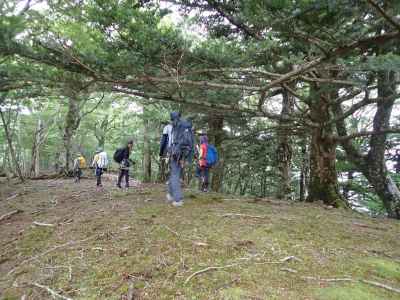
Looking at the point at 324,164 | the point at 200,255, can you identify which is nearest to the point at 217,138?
the point at 324,164

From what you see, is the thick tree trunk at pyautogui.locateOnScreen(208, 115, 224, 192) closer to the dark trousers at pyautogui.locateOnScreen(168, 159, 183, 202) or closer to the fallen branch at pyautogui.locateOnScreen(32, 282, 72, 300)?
the dark trousers at pyautogui.locateOnScreen(168, 159, 183, 202)

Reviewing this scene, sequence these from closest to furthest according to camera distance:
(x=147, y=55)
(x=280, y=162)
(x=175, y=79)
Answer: (x=147, y=55) < (x=175, y=79) < (x=280, y=162)

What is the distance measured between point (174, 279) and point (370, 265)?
2289 millimetres

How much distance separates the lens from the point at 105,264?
404 cm

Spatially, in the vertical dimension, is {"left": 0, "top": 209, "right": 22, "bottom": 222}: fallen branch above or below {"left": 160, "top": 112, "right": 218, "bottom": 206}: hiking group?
below

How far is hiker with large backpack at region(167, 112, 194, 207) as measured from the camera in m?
6.76

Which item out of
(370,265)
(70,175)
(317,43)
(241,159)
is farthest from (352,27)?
(70,175)

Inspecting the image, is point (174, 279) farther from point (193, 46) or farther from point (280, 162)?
point (280, 162)

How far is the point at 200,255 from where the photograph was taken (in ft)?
13.3

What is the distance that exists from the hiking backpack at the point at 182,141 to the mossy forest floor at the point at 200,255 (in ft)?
3.63

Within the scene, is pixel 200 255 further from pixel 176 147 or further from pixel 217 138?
pixel 217 138

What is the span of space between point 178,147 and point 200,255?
3029mm

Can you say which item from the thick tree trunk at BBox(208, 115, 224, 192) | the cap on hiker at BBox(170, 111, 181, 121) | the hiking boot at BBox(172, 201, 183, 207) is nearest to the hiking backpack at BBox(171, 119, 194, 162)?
the cap on hiker at BBox(170, 111, 181, 121)

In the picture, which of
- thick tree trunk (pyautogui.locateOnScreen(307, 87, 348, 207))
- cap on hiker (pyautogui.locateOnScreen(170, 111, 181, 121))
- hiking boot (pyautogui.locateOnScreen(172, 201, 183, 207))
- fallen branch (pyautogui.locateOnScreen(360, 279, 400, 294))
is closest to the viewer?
fallen branch (pyautogui.locateOnScreen(360, 279, 400, 294))
